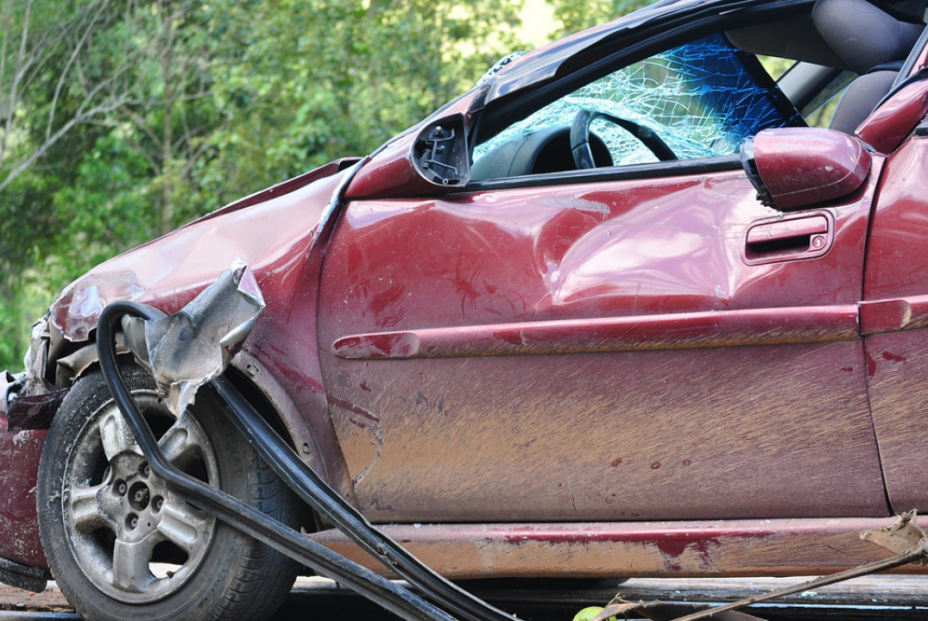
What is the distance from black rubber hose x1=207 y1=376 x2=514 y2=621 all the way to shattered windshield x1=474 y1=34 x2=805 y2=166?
978mm

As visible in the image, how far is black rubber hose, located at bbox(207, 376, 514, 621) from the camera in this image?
2.49 metres

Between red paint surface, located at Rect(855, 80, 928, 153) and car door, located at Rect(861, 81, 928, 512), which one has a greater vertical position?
red paint surface, located at Rect(855, 80, 928, 153)

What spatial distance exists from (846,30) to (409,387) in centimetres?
155

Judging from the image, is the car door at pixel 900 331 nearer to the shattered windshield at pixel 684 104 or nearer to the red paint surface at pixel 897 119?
the red paint surface at pixel 897 119

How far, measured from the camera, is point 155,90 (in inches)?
707

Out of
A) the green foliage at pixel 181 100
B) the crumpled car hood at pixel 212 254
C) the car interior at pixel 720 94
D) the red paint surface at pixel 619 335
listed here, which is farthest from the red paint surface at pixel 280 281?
the green foliage at pixel 181 100

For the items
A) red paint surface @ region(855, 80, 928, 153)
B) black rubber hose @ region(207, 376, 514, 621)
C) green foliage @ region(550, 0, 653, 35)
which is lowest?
green foliage @ region(550, 0, 653, 35)

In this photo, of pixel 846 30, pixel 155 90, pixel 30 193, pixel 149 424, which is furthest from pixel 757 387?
pixel 30 193

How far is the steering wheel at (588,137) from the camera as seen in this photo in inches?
127

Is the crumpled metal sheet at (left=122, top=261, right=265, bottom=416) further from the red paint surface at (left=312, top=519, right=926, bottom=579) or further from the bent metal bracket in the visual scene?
the red paint surface at (left=312, top=519, right=926, bottom=579)

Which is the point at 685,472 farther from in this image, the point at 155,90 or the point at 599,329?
the point at 155,90

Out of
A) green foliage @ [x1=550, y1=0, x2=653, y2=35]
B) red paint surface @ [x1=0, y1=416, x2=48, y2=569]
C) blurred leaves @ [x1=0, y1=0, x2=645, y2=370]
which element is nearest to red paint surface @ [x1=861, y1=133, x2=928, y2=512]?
red paint surface @ [x1=0, y1=416, x2=48, y2=569]

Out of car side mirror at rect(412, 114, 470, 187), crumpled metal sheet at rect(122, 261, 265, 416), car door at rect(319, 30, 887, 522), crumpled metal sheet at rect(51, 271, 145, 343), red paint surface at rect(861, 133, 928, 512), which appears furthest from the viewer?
→ crumpled metal sheet at rect(51, 271, 145, 343)

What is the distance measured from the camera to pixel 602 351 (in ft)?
7.93
